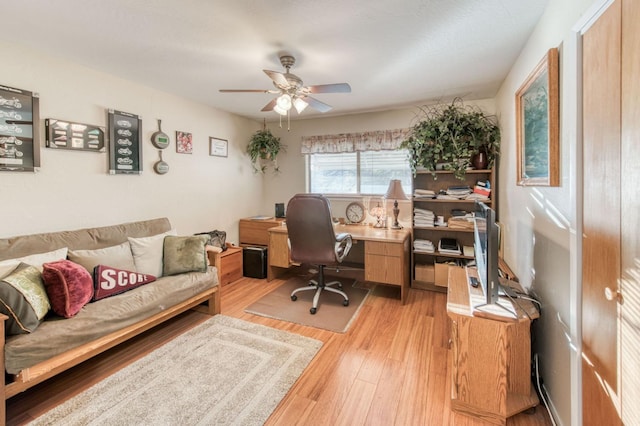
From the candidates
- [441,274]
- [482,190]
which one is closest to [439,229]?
[441,274]

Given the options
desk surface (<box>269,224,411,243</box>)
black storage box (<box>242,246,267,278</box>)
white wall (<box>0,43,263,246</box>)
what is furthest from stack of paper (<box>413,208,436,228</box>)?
white wall (<box>0,43,263,246</box>)

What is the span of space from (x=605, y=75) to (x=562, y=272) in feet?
2.88

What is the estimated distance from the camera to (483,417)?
59.7 inches

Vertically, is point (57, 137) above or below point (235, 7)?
below

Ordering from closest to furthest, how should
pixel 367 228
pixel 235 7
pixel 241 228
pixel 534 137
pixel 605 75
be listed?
pixel 605 75
pixel 235 7
pixel 534 137
pixel 367 228
pixel 241 228

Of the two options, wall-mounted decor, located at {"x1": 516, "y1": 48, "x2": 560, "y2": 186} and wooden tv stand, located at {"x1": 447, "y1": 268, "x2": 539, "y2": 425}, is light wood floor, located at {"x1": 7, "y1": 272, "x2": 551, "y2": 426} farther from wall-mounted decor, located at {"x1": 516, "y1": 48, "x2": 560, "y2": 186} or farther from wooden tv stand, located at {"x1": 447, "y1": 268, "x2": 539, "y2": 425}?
wall-mounted decor, located at {"x1": 516, "y1": 48, "x2": 560, "y2": 186}

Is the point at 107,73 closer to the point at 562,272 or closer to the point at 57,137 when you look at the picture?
the point at 57,137

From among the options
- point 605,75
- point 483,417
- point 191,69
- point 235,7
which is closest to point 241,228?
point 191,69

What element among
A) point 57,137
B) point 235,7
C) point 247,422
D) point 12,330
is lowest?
point 247,422

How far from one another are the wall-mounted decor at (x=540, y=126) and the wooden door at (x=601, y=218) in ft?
0.83

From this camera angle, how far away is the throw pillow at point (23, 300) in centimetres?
153

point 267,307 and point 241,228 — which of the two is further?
point 241,228

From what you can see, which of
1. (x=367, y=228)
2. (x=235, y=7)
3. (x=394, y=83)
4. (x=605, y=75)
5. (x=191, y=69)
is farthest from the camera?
(x=367, y=228)

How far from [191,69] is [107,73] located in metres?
0.82
